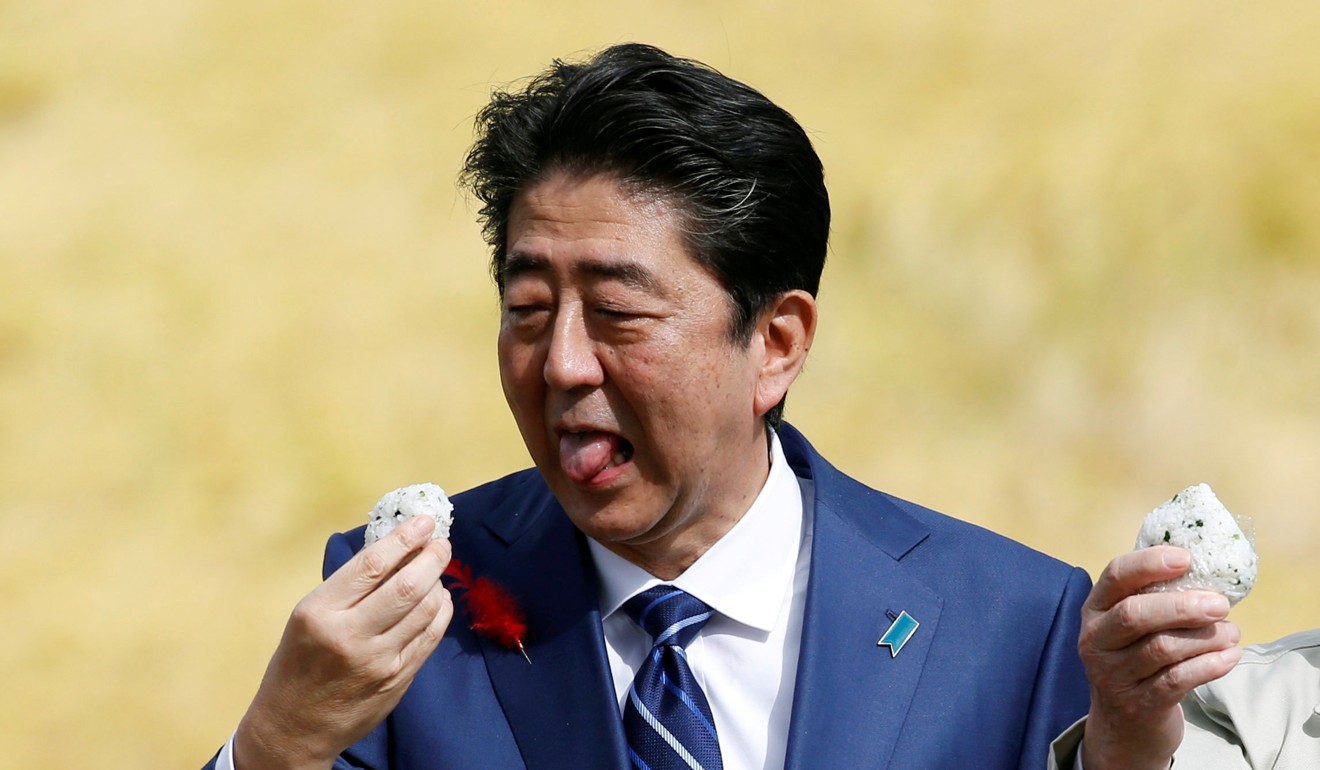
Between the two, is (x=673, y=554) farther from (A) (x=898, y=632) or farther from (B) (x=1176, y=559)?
(B) (x=1176, y=559)

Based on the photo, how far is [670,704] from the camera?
228 centimetres

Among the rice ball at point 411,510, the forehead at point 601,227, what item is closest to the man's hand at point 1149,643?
the forehead at point 601,227

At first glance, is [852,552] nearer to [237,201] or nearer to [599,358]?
[599,358]

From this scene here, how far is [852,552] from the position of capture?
8.04 ft

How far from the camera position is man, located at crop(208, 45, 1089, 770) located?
222cm

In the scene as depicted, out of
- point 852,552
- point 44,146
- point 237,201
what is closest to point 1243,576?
point 852,552

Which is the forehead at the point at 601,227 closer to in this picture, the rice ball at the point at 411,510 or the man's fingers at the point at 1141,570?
the rice ball at the point at 411,510

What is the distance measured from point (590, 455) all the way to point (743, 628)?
37cm

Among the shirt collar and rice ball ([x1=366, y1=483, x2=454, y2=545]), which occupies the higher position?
rice ball ([x1=366, y1=483, x2=454, y2=545])

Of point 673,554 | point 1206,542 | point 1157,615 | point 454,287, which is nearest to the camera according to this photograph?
point 1157,615

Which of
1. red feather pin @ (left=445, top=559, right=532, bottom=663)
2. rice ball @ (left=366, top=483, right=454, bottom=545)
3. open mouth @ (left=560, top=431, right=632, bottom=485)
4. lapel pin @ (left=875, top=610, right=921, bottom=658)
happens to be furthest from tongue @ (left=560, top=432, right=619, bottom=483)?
lapel pin @ (left=875, top=610, right=921, bottom=658)

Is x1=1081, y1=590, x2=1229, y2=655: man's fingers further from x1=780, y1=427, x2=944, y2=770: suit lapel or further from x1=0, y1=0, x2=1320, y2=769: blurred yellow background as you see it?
x1=0, y1=0, x2=1320, y2=769: blurred yellow background

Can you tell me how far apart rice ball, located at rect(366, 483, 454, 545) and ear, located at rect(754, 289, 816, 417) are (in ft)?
1.57

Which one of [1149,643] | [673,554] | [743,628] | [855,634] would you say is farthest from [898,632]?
[1149,643]
